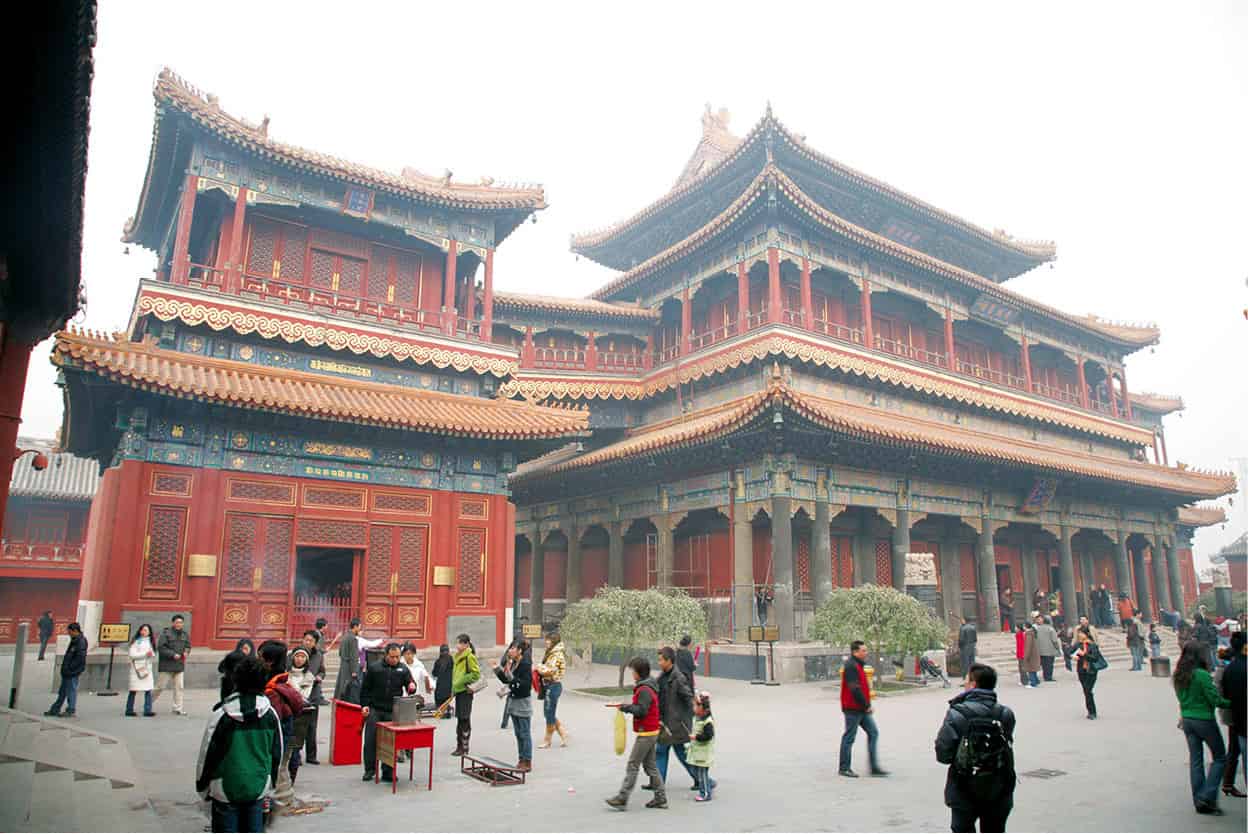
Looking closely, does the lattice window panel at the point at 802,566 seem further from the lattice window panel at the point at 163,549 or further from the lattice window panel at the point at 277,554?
the lattice window panel at the point at 163,549

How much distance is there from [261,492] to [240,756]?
43.4 feet

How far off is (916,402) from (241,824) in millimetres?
24229

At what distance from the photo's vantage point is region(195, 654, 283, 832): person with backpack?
5141 mm

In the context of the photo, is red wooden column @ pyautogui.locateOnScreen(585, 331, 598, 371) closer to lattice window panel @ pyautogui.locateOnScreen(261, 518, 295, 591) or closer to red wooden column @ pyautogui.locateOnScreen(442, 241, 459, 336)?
red wooden column @ pyautogui.locateOnScreen(442, 241, 459, 336)

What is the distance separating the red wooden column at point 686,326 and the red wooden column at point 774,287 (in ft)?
10.7

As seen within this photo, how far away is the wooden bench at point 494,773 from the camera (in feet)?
28.7

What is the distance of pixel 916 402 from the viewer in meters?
26.4

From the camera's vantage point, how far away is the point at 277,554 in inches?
685

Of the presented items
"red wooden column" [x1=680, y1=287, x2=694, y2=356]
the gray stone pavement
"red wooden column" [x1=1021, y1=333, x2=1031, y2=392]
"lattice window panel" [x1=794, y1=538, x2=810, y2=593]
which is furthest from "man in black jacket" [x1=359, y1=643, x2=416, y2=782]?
"red wooden column" [x1=1021, y1=333, x2=1031, y2=392]

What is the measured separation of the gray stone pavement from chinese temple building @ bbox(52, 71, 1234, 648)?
16.8ft

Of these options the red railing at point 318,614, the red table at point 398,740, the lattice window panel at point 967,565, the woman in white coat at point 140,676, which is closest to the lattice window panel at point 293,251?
the red railing at point 318,614

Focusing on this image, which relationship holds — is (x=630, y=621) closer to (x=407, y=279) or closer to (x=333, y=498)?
(x=333, y=498)

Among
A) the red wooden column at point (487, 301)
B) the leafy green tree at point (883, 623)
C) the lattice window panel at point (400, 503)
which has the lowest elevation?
the leafy green tree at point (883, 623)

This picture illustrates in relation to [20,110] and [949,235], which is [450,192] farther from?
[949,235]
